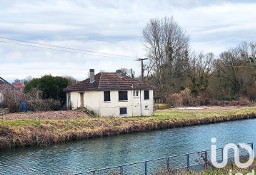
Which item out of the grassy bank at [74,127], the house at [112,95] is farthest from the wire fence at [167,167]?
the house at [112,95]

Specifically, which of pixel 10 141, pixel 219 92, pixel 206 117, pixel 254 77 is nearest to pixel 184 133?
pixel 206 117

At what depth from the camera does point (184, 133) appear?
38.0 metres

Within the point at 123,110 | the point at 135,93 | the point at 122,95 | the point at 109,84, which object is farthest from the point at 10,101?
the point at 135,93

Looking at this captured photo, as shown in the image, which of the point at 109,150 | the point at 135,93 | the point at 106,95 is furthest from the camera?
the point at 135,93

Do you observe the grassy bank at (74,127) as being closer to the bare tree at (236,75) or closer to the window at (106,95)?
the window at (106,95)

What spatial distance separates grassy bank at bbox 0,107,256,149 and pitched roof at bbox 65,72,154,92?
5812mm

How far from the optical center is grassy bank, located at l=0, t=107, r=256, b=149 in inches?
1233

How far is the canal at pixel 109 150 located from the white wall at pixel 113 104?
8.66 meters

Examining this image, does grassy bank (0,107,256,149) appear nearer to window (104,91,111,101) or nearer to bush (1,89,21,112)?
window (104,91,111,101)

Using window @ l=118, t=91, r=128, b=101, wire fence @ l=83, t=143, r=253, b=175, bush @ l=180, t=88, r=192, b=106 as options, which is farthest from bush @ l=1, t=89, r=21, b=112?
bush @ l=180, t=88, r=192, b=106

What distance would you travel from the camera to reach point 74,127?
1414 inches

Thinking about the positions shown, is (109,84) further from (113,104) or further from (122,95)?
(113,104)

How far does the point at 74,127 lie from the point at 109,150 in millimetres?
7595

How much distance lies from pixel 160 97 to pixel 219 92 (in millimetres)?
12449
